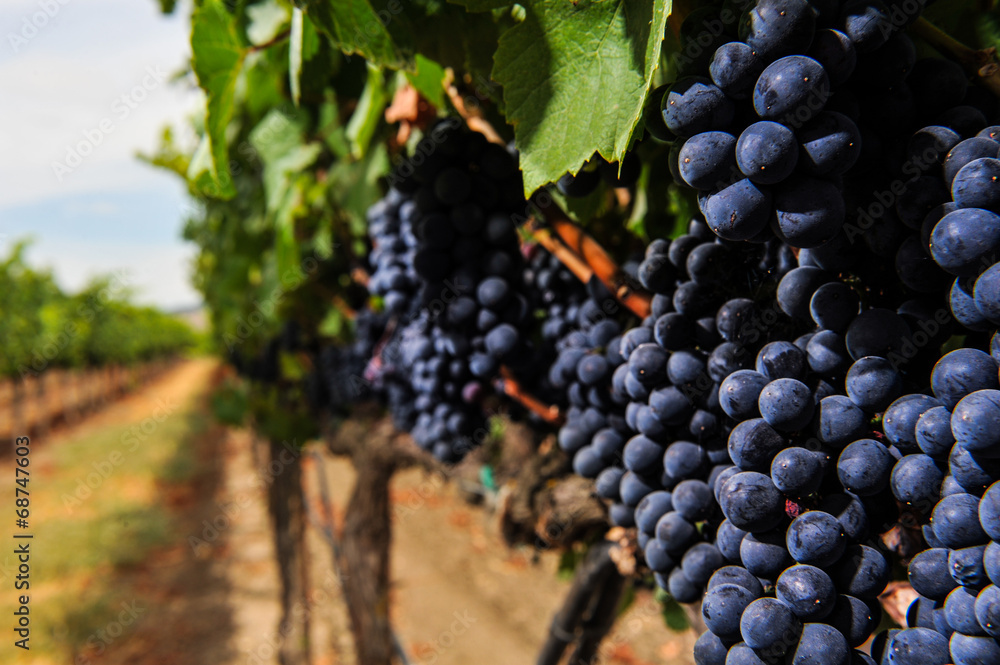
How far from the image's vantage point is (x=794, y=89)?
1.81 feet

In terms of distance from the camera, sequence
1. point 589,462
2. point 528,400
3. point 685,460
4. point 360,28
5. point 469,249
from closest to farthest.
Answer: point 685,460 < point 360,28 < point 589,462 < point 469,249 < point 528,400

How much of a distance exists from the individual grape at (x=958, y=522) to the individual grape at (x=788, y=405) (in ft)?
0.46

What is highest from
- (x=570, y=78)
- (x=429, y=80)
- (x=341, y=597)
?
(x=429, y=80)

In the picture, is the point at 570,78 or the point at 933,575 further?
the point at 570,78

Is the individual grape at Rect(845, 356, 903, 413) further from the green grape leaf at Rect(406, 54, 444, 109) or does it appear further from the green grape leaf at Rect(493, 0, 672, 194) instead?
the green grape leaf at Rect(406, 54, 444, 109)

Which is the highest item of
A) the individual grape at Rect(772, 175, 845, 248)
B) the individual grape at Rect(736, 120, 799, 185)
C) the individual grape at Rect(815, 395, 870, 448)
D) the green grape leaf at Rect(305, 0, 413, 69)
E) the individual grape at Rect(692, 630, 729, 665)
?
the green grape leaf at Rect(305, 0, 413, 69)

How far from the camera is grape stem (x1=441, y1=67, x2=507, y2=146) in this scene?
1.18 m

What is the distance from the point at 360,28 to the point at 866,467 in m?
0.91

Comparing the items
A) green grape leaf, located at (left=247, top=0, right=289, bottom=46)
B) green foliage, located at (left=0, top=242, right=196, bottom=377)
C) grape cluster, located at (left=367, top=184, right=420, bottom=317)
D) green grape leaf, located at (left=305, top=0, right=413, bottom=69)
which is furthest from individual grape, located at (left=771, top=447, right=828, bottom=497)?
green foliage, located at (left=0, top=242, right=196, bottom=377)

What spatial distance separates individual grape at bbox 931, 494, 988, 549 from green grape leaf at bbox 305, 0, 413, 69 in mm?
913

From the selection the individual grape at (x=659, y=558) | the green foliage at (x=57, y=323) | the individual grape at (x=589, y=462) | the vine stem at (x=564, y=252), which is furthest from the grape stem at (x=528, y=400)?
the green foliage at (x=57, y=323)

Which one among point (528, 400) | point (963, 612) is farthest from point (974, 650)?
point (528, 400)

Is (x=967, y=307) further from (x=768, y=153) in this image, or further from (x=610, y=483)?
(x=610, y=483)

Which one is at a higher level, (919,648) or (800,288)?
(800,288)
